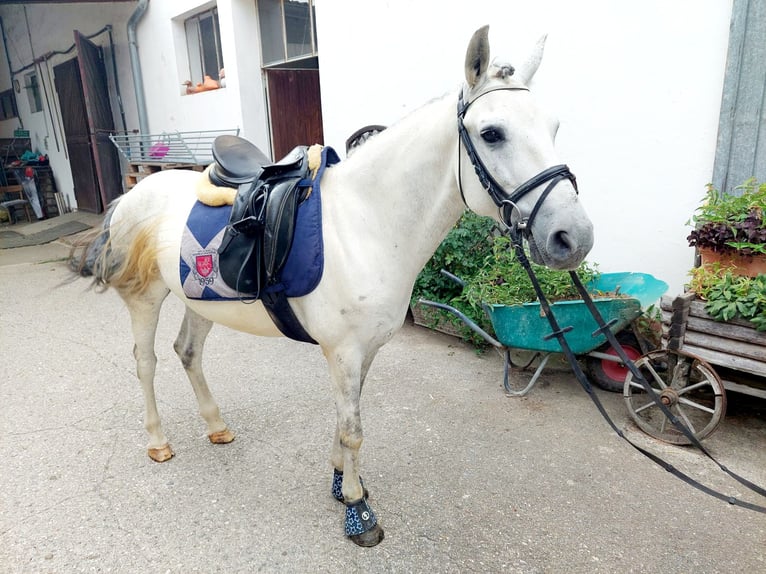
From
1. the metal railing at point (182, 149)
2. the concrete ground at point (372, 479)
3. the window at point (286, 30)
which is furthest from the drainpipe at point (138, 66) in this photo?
the concrete ground at point (372, 479)

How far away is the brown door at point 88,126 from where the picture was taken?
9.02 meters

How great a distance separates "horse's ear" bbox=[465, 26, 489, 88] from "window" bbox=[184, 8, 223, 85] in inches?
280

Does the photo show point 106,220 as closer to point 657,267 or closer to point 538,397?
point 538,397

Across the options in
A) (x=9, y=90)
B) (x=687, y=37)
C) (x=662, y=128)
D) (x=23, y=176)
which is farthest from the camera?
(x=9, y=90)

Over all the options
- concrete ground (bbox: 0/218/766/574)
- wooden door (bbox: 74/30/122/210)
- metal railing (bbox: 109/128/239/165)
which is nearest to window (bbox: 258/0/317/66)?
metal railing (bbox: 109/128/239/165)

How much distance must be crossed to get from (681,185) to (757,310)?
1220 mm

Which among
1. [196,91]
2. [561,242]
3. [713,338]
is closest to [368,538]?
[561,242]

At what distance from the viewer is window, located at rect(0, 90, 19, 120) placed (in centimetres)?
1405

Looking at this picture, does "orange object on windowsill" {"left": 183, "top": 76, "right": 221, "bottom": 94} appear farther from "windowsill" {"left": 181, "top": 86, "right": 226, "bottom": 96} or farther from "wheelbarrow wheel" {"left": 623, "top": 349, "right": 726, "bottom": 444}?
"wheelbarrow wheel" {"left": 623, "top": 349, "right": 726, "bottom": 444}

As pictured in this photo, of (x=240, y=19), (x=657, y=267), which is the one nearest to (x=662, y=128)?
(x=657, y=267)

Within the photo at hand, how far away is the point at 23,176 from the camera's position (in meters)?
12.4

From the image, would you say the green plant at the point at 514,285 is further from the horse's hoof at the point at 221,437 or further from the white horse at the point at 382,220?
the horse's hoof at the point at 221,437

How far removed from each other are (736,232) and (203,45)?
7832mm

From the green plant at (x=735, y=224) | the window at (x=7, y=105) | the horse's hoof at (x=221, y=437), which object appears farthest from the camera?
the window at (x=7, y=105)
